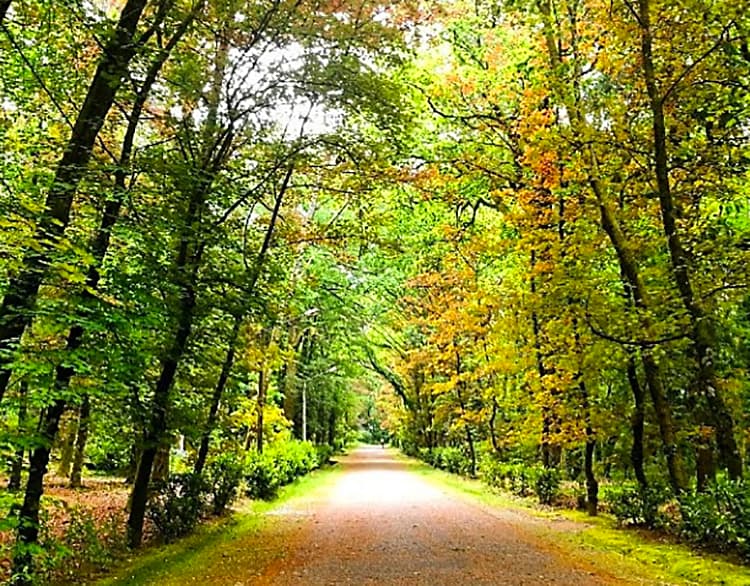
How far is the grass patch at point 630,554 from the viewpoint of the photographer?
24.1 ft

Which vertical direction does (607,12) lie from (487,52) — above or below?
below

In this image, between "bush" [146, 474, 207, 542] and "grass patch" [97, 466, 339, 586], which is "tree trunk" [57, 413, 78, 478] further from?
"grass patch" [97, 466, 339, 586]

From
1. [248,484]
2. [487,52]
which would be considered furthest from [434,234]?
[248,484]

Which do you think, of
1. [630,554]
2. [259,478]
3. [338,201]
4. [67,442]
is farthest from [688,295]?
[67,442]

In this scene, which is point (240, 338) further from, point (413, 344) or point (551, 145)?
point (413, 344)

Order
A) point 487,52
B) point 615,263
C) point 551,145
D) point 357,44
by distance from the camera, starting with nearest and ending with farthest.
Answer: point 357,44 → point 551,145 → point 615,263 → point 487,52

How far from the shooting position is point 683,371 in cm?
1297

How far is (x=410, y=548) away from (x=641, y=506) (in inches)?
163

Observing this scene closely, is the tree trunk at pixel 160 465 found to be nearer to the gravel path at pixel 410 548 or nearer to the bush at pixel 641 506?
the gravel path at pixel 410 548

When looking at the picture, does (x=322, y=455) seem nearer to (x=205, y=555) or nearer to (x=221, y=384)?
(x=221, y=384)

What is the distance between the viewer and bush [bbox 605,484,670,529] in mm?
10523

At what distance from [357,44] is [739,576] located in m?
8.77

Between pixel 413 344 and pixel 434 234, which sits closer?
pixel 434 234

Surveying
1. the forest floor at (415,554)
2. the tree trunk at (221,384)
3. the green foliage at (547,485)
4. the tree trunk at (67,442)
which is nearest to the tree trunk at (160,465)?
the tree trunk at (221,384)
